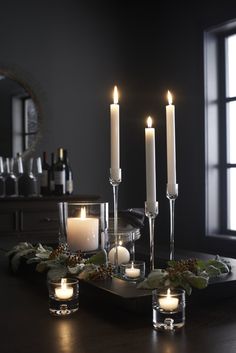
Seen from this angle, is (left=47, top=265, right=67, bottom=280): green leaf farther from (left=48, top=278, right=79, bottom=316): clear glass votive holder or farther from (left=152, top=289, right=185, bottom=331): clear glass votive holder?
(left=152, top=289, right=185, bottom=331): clear glass votive holder

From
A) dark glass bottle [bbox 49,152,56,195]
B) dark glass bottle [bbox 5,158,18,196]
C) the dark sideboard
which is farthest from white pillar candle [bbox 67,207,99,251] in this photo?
dark glass bottle [bbox 5,158,18,196]

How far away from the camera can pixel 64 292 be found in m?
A: 1.05

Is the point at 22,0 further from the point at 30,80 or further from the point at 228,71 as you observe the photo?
the point at 228,71

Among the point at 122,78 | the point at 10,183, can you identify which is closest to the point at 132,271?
the point at 10,183

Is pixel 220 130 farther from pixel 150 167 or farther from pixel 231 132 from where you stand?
pixel 150 167

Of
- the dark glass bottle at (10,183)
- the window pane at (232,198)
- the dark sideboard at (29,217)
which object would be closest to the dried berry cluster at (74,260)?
the dark sideboard at (29,217)

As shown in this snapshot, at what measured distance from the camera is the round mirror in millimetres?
4227

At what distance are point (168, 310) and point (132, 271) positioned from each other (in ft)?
1.01

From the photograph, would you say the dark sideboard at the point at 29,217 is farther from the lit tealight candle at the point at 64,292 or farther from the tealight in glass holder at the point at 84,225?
the lit tealight candle at the point at 64,292

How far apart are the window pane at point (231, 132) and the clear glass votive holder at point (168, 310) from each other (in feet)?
11.4

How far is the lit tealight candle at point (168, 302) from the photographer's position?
93cm

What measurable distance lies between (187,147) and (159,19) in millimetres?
1331

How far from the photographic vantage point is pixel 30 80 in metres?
4.39

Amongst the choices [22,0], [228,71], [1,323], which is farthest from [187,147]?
[1,323]
